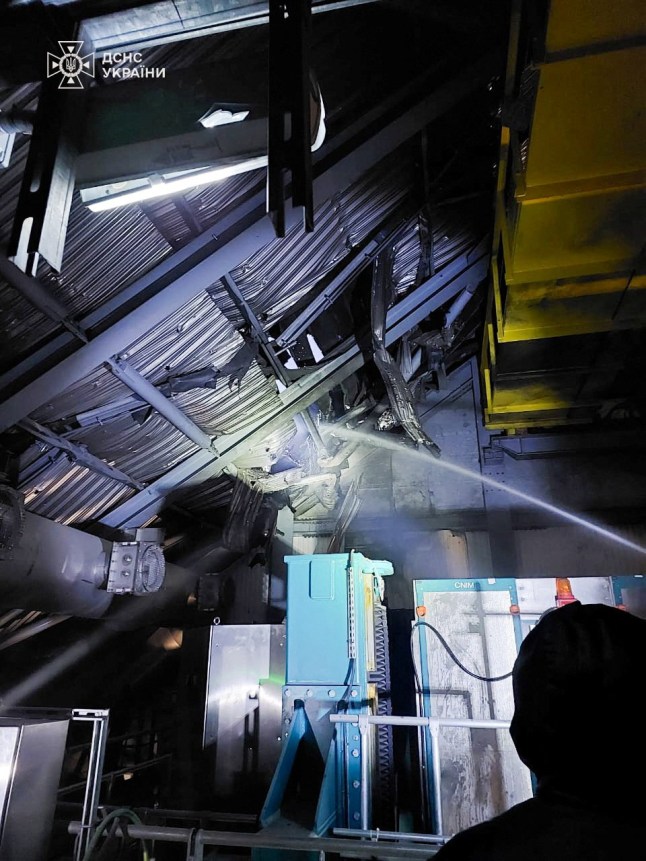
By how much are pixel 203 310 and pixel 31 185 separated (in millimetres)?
1622

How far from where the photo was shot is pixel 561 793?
1.00 metres

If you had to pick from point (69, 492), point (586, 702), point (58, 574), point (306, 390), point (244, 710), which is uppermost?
point (306, 390)

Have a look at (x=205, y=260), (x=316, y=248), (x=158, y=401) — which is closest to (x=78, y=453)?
(x=158, y=401)

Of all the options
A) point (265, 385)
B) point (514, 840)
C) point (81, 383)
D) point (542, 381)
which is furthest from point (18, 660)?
point (542, 381)

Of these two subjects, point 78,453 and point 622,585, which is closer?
point 78,453

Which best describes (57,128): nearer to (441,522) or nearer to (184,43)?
(184,43)

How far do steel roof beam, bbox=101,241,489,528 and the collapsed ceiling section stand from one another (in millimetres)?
18

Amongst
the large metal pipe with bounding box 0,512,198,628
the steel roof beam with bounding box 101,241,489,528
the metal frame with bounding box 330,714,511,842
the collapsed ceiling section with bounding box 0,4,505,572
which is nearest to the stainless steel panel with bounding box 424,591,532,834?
the metal frame with bounding box 330,714,511,842

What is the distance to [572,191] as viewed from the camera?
2488 millimetres

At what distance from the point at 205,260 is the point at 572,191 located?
191cm

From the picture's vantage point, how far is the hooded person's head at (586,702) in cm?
96

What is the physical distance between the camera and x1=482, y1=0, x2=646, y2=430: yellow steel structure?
198 cm

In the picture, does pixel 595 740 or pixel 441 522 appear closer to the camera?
pixel 595 740

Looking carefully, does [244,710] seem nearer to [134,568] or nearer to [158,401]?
[134,568]
